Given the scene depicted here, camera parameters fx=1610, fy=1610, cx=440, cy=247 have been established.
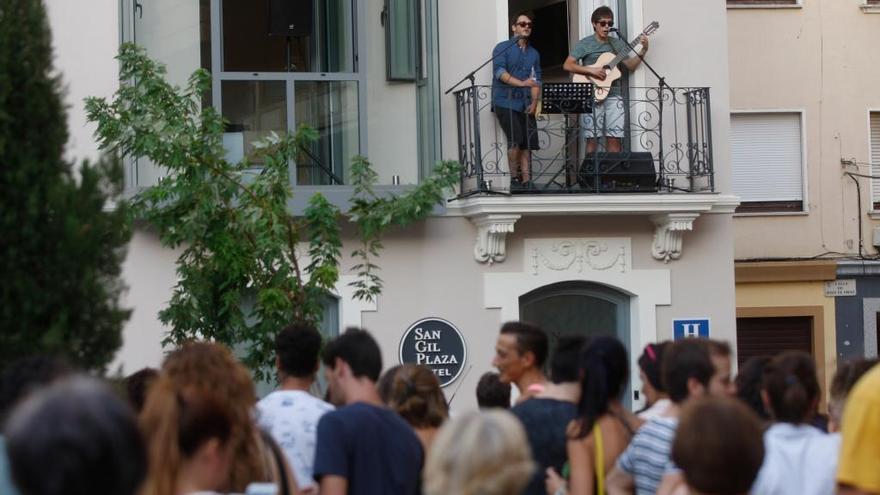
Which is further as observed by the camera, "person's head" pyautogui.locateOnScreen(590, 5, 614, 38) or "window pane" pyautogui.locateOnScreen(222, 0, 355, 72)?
"person's head" pyautogui.locateOnScreen(590, 5, 614, 38)

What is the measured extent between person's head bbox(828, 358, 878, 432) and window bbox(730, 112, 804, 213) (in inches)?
531

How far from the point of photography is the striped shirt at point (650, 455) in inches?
246

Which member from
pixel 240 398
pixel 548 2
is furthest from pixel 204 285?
pixel 548 2

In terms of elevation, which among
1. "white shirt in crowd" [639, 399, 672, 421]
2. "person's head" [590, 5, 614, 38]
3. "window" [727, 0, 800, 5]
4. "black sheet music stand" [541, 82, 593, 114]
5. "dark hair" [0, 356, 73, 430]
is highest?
"window" [727, 0, 800, 5]

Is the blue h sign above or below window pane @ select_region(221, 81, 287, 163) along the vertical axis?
below

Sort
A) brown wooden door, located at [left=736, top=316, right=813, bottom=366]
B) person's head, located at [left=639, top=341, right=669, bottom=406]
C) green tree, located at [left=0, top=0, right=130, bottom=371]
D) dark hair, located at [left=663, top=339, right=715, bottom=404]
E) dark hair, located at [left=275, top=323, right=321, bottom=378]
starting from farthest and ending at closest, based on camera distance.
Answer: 1. brown wooden door, located at [left=736, top=316, right=813, bottom=366]
2. dark hair, located at [left=275, top=323, right=321, bottom=378]
3. person's head, located at [left=639, top=341, right=669, bottom=406]
4. dark hair, located at [left=663, top=339, right=715, bottom=404]
5. green tree, located at [left=0, top=0, right=130, bottom=371]

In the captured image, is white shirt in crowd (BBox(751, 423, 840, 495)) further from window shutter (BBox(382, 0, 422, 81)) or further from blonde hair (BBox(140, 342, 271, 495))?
window shutter (BBox(382, 0, 422, 81))

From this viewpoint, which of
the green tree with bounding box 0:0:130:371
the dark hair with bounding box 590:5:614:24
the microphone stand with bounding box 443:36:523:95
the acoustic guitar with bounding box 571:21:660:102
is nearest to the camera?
the green tree with bounding box 0:0:130:371

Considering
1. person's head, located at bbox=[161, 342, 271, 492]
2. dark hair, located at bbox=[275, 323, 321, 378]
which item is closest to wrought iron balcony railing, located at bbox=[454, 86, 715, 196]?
dark hair, located at bbox=[275, 323, 321, 378]

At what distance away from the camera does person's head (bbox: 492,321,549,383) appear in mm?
7984

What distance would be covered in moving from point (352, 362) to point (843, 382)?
227 centimetres

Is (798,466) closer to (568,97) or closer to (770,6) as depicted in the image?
(568,97)

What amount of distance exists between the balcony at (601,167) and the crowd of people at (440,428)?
620 centimetres

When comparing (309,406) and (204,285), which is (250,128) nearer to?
(204,285)
